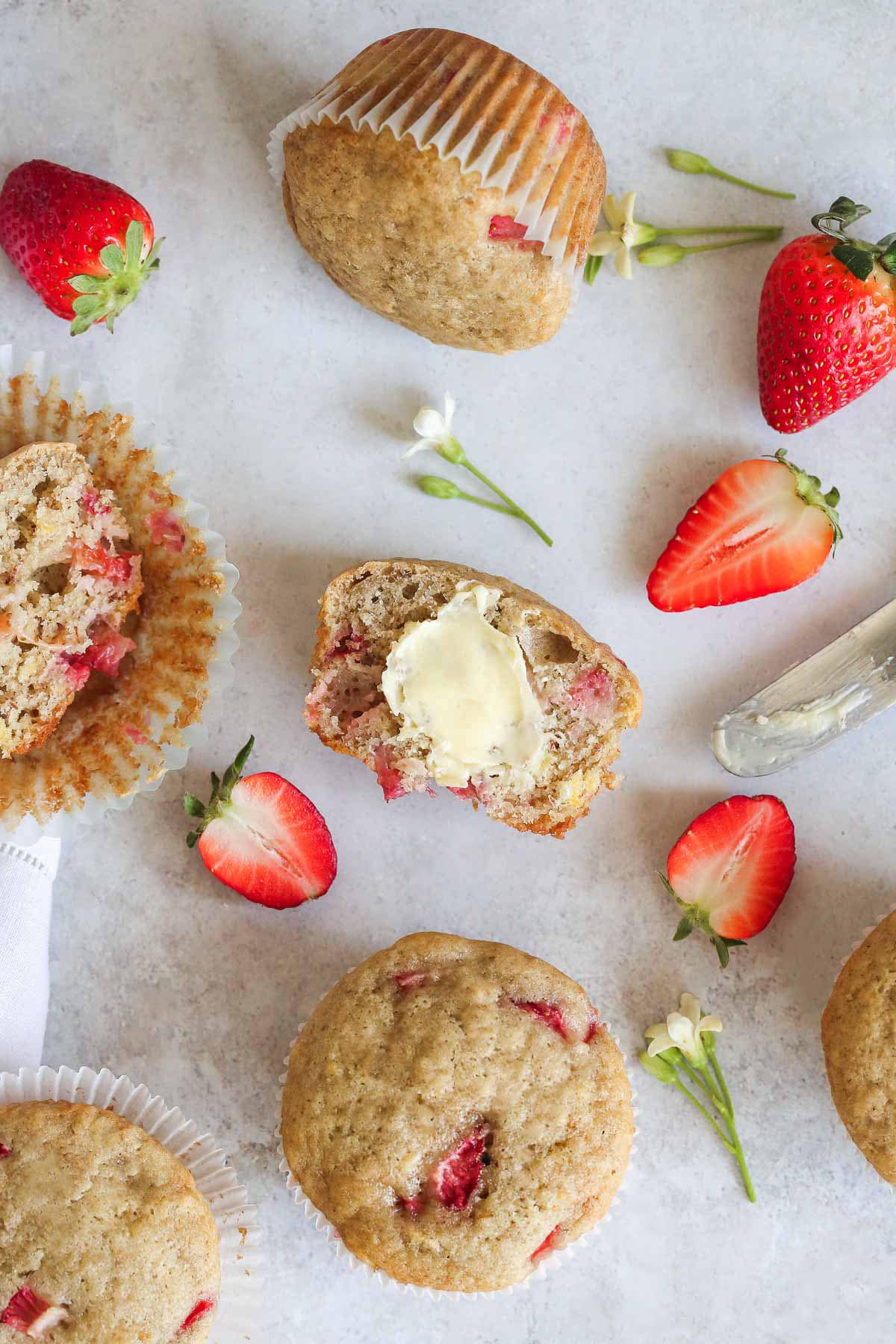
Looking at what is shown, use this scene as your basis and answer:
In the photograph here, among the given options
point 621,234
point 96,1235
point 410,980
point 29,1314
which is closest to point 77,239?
point 621,234

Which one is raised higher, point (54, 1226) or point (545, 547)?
point (545, 547)

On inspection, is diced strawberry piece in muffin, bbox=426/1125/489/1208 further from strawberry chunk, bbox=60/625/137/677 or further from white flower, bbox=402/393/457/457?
white flower, bbox=402/393/457/457

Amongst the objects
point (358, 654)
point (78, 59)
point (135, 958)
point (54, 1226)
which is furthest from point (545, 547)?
point (54, 1226)

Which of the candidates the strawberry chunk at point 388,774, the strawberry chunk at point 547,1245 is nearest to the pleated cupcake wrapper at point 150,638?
the strawberry chunk at point 388,774

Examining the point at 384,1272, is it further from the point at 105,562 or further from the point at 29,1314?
the point at 105,562

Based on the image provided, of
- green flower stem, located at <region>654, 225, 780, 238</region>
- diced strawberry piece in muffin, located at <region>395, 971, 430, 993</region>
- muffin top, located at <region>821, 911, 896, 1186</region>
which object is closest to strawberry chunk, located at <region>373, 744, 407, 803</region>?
diced strawberry piece in muffin, located at <region>395, 971, 430, 993</region>

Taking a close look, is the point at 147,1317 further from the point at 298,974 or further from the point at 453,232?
the point at 453,232

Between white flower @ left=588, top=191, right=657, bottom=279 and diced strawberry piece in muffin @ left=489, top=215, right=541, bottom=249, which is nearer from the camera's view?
diced strawberry piece in muffin @ left=489, top=215, right=541, bottom=249
